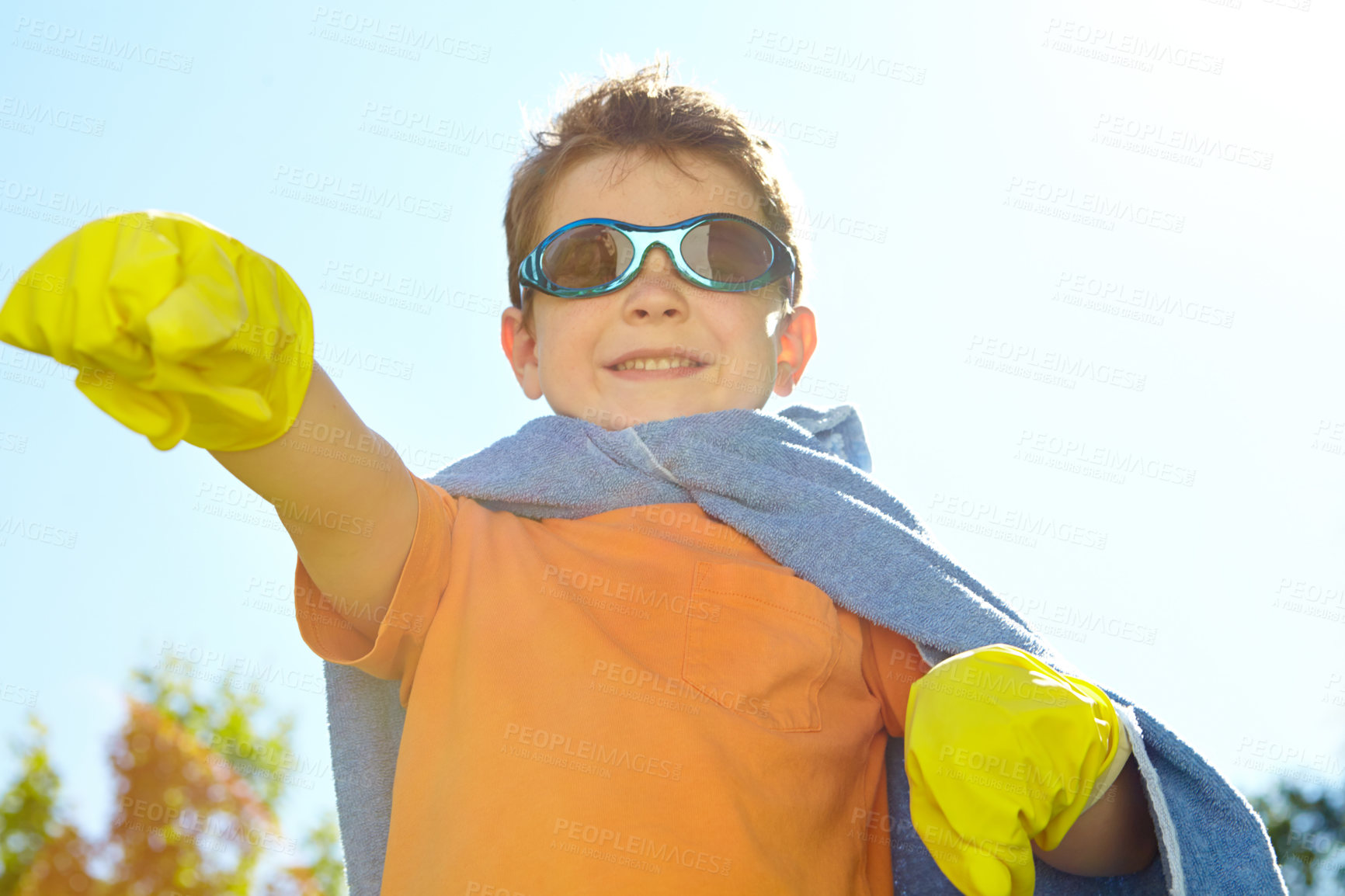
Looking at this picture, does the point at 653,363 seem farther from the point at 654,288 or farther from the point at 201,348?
the point at 201,348

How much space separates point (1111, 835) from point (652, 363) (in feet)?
4.56

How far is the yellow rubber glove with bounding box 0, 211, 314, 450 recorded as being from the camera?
1.15 metres

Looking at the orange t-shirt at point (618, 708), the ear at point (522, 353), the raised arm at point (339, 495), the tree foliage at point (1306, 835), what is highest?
the ear at point (522, 353)

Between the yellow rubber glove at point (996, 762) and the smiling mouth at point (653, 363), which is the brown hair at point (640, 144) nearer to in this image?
the smiling mouth at point (653, 363)

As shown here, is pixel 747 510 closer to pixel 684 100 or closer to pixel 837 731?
pixel 837 731

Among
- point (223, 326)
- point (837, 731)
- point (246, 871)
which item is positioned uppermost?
point (223, 326)

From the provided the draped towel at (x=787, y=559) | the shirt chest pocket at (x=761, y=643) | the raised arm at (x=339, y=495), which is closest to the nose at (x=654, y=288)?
the draped towel at (x=787, y=559)

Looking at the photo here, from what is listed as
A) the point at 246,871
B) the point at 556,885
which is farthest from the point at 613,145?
the point at 246,871

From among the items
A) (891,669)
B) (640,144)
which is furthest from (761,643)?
(640,144)

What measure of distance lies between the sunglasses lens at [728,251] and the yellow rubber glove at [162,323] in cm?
116

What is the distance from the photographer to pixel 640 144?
2521 mm

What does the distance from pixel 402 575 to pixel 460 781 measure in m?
0.38

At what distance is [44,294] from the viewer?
1181mm

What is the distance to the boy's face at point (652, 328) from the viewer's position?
7.55 feet
